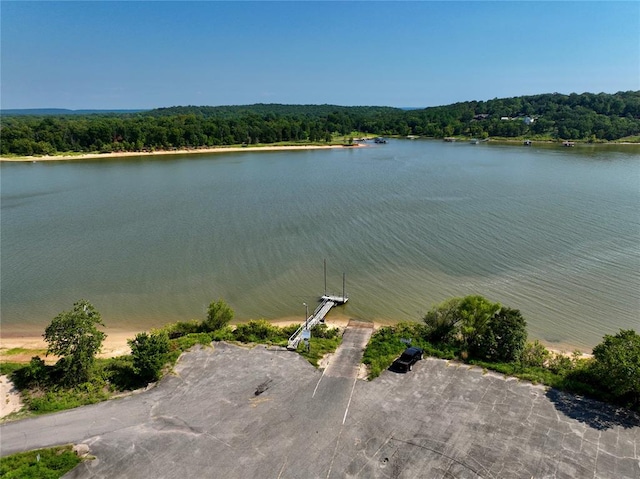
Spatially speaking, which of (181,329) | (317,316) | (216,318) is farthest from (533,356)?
(181,329)

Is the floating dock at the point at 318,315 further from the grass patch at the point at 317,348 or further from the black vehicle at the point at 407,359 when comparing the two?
the black vehicle at the point at 407,359

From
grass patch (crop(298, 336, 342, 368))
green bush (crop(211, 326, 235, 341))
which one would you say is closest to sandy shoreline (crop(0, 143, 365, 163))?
green bush (crop(211, 326, 235, 341))

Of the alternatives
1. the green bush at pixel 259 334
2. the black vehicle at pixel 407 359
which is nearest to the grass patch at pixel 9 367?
the green bush at pixel 259 334

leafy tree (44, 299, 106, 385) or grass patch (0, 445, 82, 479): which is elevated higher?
leafy tree (44, 299, 106, 385)

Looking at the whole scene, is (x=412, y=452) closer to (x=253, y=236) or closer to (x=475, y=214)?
(x=253, y=236)

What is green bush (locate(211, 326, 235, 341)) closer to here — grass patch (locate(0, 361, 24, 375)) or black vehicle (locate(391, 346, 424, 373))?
black vehicle (locate(391, 346, 424, 373))

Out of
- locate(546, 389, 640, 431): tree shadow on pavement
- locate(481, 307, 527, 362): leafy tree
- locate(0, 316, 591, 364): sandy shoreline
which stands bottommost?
locate(0, 316, 591, 364): sandy shoreline
